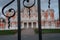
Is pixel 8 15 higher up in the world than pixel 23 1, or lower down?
lower down

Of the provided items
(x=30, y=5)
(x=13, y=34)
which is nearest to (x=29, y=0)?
(x=30, y=5)

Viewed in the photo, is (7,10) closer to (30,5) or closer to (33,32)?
(30,5)

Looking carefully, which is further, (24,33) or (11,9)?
(24,33)

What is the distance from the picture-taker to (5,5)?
6.11ft

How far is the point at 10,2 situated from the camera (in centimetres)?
185

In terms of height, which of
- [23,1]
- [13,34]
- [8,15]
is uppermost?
[23,1]

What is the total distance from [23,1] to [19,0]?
108 mm

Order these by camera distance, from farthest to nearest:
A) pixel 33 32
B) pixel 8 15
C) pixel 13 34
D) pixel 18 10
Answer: pixel 33 32, pixel 13 34, pixel 8 15, pixel 18 10

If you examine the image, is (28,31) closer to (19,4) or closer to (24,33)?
(24,33)

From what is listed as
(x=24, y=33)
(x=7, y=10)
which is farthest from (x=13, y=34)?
(x=7, y=10)

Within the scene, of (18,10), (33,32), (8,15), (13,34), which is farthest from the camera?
(33,32)

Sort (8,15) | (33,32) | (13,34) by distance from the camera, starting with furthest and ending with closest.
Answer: (33,32) < (13,34) < (8,15)

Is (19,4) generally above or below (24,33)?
above

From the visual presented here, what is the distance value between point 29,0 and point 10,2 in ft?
0.57
